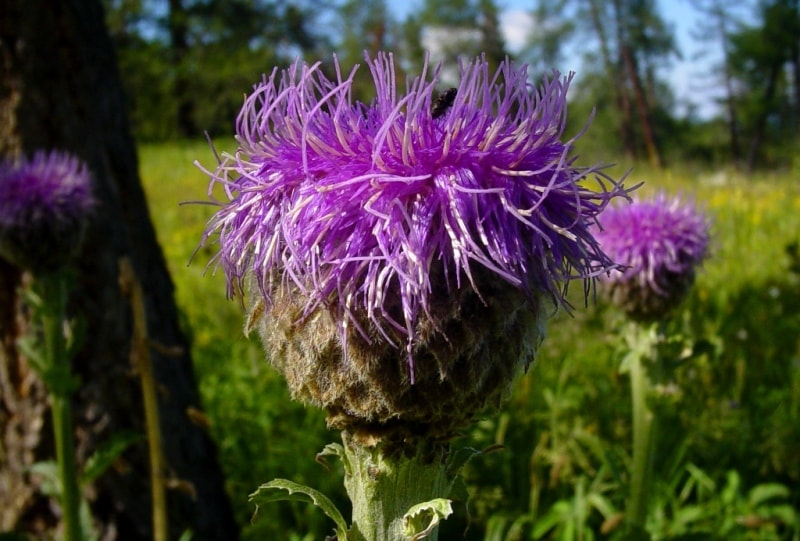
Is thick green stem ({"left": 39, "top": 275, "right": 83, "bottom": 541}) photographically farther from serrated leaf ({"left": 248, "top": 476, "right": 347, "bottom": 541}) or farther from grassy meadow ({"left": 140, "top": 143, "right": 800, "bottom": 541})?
serrated leaf ({"left": 248, "top": 476, "right": 347, "bottom": 541})

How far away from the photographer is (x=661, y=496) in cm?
316

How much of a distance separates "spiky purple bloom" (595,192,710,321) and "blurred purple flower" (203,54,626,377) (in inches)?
64.2

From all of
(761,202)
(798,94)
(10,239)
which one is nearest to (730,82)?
(798,94)

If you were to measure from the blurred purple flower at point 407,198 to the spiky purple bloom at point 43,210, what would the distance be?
1619mm

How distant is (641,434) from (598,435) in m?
0.92

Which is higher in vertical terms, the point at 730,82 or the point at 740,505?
the point at 730,82

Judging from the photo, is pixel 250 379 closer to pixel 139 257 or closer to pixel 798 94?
pixel 139 257

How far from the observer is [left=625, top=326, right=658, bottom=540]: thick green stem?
259 cm

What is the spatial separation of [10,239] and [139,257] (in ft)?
2.04

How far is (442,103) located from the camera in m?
1.33

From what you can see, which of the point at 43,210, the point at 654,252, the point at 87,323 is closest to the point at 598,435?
the point at 654,252

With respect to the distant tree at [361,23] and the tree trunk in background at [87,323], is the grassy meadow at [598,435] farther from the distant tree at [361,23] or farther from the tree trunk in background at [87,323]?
the distant tree at [361,23]

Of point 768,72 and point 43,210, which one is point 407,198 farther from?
point 768,72

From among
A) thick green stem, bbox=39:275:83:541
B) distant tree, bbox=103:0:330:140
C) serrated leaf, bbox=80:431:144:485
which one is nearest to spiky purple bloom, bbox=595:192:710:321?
serrated leaf, bbox=80:431:144:485
